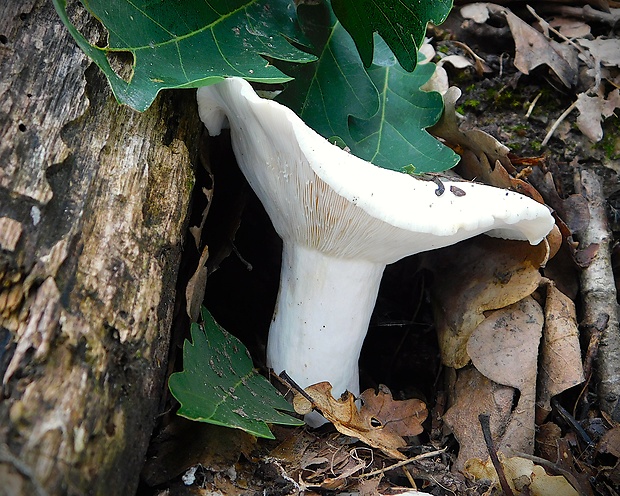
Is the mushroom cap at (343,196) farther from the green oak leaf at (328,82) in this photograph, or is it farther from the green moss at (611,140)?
the green moss at (611,140)

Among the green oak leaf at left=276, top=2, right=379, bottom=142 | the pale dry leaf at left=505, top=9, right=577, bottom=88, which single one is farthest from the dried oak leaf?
the pale dry leaf at left=505, top=9, right=577, bottom=88

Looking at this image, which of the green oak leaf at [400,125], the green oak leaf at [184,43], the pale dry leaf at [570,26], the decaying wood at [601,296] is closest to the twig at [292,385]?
the green oak leaf at [400,125]

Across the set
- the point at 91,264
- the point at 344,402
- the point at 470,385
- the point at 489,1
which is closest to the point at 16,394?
the point at 91,264

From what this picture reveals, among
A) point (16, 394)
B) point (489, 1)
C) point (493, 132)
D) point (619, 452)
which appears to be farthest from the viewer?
point (489, 1)

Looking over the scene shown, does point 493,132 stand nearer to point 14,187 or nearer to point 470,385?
point 470,385

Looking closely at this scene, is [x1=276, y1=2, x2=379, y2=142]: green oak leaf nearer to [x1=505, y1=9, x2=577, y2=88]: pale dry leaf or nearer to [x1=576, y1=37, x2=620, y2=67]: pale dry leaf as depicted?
[x1=505, y1=9, x2=577, y2=88]: pale dry leaf

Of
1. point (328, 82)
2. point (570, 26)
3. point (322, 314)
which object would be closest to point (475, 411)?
point (322, 314)

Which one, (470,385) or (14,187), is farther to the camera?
(470,385)

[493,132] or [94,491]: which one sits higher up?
[94,491]

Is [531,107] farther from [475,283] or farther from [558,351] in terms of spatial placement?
[558,351]
